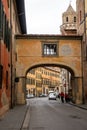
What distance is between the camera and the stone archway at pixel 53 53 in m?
46.7

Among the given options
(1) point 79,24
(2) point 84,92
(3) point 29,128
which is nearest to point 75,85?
(2) point 84,92

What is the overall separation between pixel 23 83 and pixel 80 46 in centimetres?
773

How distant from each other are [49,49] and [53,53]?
2.15 ft

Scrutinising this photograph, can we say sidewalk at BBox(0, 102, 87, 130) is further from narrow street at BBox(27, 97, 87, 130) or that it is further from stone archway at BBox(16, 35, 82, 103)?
stone archway at BBox(16, 35, 82, 103)

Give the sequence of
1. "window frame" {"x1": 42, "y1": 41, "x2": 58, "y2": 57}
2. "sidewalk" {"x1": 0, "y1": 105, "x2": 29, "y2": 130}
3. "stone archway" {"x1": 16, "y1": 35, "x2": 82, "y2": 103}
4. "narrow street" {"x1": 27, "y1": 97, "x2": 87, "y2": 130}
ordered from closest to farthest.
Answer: "sidewalk" {"x1": 0, "y1": 105, "x2": 29, "y2": 130} → "narrow street" {"x1": 27, "y1": 97, "x2": 87, "y2": 130} → "stone archway" {"x1": 16, "y1": 35, "x2": 82, "y2": 103} → "window frame" {"x1": 42, "y1": 41, "x2": 58, "y2": 57}

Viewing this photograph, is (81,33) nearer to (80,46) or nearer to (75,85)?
(80,46)

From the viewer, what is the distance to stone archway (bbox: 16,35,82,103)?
4672cm

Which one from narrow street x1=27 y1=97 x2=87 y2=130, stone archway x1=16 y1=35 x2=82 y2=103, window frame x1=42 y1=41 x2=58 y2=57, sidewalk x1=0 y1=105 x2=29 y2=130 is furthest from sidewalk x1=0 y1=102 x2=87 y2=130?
window frame x1=42 y1=41 x2=58 y2=57

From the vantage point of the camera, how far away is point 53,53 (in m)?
47.5

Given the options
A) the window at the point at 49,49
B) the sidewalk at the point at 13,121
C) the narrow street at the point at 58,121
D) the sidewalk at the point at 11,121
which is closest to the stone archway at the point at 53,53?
the window at the point at 49,49

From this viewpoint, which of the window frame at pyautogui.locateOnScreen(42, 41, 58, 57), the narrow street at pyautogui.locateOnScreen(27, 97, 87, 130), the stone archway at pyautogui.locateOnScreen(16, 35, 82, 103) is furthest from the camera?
the window frame at pyautogui.locateOnScreen(42, 41, 58, 57)

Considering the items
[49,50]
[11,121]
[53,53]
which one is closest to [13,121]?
[11,121]

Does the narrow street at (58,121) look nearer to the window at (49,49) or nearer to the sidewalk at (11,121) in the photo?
the sidewalk at (11,121)

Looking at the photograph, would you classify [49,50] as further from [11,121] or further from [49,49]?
[11,121]
